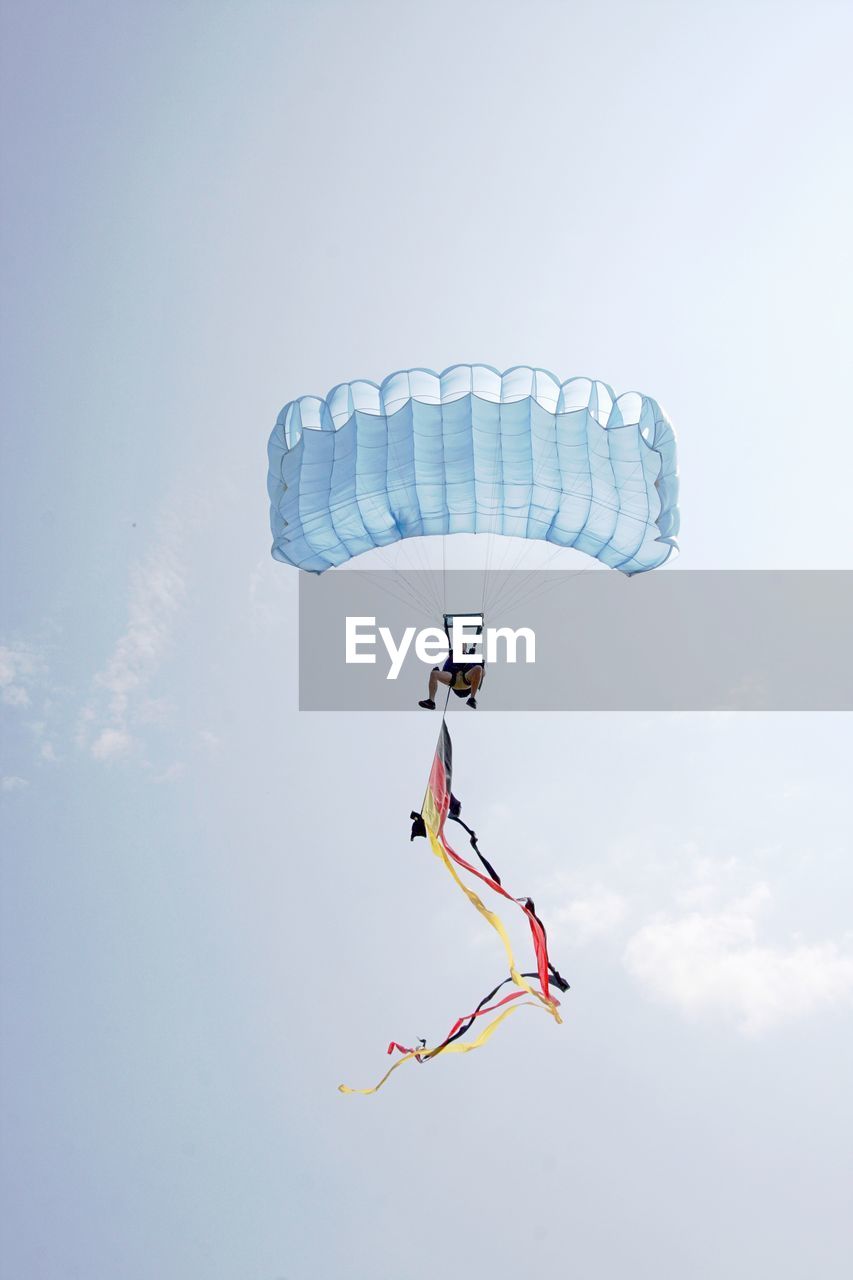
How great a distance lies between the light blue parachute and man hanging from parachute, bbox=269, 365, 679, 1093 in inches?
0.6

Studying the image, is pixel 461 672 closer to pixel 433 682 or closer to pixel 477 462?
pixel 433 682

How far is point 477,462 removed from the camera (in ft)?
43.6

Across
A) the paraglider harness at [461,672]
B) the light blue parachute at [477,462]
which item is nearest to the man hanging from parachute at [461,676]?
the paraglider harness at [461,672]

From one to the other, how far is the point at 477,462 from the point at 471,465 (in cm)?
9

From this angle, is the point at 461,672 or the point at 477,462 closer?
the point at 461,672

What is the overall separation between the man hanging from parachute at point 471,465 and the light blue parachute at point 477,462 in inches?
0.6

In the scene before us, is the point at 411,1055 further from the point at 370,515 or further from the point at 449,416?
the point at 449,416

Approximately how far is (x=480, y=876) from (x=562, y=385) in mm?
6311

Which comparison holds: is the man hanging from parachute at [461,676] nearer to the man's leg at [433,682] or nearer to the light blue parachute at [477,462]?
the man's leg at [433,682]

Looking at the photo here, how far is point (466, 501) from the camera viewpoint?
1358cm

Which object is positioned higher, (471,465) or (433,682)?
(471,465)

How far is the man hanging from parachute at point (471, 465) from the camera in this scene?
13250 millimetres

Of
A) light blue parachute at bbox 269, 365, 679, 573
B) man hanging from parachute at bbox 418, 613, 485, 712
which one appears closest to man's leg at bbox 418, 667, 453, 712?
man hanging from parachute at bbox 418, 613, 485, 712

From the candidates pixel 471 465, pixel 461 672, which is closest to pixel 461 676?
pixel 461 672
